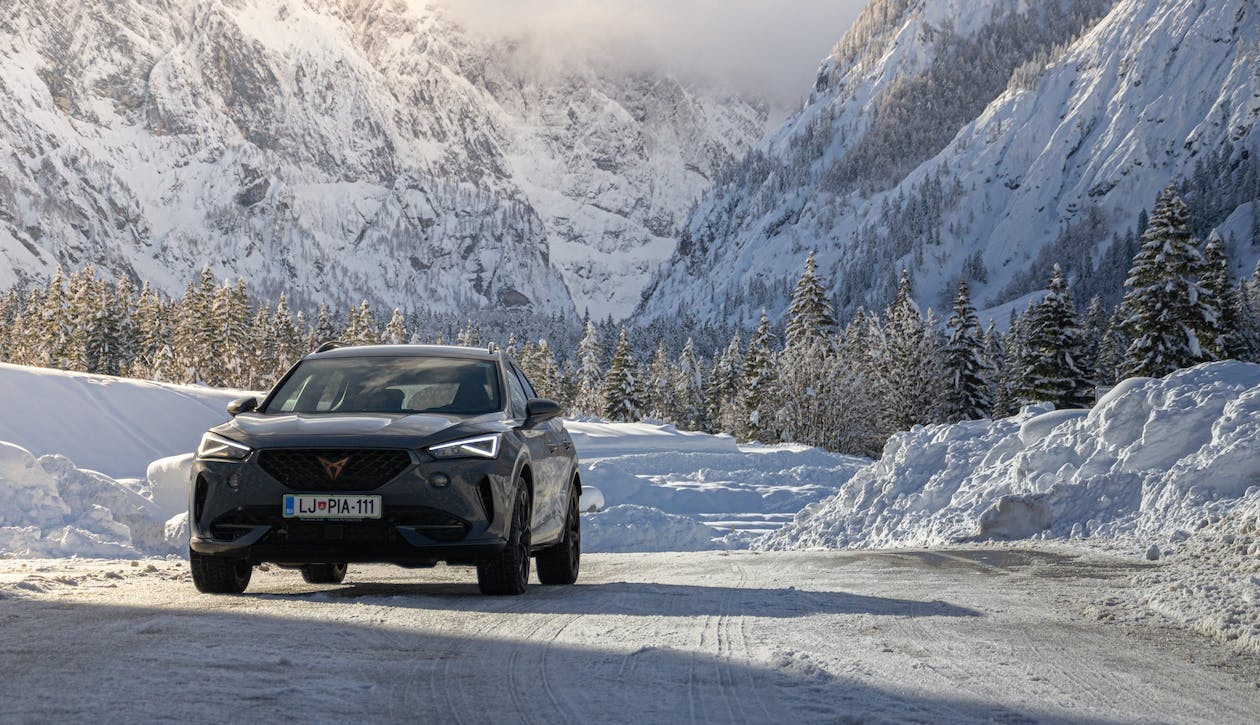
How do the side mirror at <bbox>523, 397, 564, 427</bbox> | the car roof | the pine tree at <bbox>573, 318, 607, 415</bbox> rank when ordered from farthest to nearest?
1. the pine tree at <bbox>573, 318, 607, 415</bbox>
2. the car roof
3. the side mirror at <bbox>523, 397, 564, 427</bbox>

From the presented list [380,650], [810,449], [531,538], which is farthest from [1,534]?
[810,449]

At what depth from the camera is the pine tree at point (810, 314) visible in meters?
64.2

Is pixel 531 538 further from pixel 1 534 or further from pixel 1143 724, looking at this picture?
pixel 1 534

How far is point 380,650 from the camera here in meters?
6.00

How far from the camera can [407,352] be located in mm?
9477

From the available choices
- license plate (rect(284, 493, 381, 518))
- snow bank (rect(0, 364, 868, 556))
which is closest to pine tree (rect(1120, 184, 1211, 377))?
snow bank (rect(0, 364, 868, 556))

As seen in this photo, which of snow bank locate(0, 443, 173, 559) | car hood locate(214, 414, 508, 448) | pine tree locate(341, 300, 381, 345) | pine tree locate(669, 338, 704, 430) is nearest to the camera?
car hood locate(214, 414, 508, 448)

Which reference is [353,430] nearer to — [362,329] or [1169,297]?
[1169,297]

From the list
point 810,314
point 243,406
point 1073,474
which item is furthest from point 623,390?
point 243,406

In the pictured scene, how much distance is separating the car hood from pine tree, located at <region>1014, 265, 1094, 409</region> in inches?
1957

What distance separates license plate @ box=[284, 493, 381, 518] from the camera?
24.8 ft

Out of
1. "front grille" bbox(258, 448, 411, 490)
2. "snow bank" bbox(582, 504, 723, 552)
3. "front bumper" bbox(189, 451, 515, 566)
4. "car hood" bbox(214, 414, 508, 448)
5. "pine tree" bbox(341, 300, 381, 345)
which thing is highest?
"pine tree" bbox(341, 300, 381, 345)

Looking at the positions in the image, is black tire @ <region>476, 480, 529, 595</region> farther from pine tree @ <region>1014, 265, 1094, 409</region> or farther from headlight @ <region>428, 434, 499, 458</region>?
pine tree @ <region>1014, 265, 1094, 409</region>

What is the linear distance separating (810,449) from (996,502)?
78.5 feet
